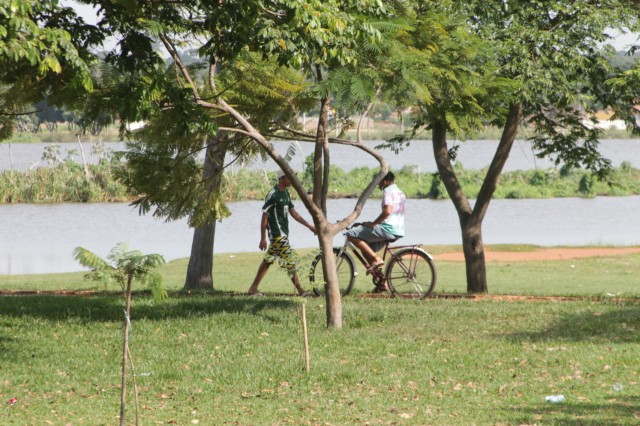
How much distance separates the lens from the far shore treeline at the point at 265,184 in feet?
146

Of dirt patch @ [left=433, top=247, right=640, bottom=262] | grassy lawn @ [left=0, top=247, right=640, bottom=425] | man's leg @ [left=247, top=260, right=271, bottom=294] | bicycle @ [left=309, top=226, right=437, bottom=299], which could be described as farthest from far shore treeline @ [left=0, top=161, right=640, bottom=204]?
grassy lawn @ [left=0, top=247, right=640, bottom=425]

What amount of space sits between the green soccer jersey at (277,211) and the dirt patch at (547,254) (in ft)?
39.1

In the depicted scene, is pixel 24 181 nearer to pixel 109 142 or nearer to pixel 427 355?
pixel 427 355

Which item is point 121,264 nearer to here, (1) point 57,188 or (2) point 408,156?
(1) point 57,188

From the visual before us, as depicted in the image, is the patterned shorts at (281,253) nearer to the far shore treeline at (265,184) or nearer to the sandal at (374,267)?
the sandal at (374,267)

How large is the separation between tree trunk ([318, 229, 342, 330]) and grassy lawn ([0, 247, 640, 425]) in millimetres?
165

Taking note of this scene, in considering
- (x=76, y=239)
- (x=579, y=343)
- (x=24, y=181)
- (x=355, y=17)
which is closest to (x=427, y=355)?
(x=579, y=343)

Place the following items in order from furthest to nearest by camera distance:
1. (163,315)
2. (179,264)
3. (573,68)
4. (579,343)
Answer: (179,264) < (573,68) < (163,315) < (579,343)

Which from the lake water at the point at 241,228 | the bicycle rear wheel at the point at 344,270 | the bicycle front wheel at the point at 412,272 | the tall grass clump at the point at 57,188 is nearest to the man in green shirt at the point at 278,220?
the bicycle rear wheel at the point at 344,270

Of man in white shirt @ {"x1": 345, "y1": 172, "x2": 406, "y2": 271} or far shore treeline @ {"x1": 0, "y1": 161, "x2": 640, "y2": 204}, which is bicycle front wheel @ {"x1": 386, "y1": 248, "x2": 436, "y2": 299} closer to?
man in white shirt @ {"x1": 345, "y1": 172, "x2": 406, "y2": 271}

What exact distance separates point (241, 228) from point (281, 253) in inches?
851

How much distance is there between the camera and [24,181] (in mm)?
45219

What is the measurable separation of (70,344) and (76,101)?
2656 mm

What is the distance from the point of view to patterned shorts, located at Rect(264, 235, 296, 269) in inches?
493
